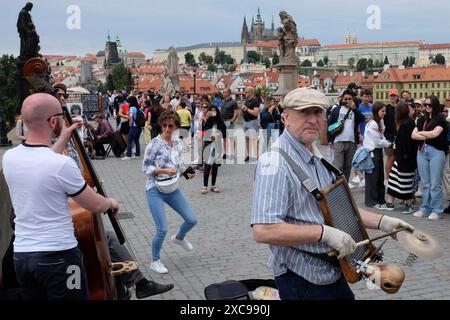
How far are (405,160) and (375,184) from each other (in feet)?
2.32

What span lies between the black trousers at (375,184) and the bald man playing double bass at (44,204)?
697cm

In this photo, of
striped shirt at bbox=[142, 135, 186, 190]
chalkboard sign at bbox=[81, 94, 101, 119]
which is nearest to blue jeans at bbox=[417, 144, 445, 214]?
striped shirt at bbox=[142, 135, 186, 190]

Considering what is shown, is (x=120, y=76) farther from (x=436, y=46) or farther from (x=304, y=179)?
(x=436, y=46)

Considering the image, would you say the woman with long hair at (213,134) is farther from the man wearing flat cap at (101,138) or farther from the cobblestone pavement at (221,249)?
the man wearing flat cap at (101,138)

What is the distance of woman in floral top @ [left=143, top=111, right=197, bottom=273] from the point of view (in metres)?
6.35

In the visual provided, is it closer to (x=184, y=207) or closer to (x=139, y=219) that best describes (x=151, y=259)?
(x=184, y=207)

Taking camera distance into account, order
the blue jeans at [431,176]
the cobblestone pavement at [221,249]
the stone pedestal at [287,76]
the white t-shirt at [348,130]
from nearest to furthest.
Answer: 1. the cobblestone pavement at [221,249]
2. the blue jeans at [431,176]
3. the white t-shirt at [348,130]
4. the stone pedestal at [287,76]

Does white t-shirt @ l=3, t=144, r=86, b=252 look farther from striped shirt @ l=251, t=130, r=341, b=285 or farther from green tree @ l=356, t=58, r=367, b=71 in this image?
green tree @ l=356, t=58, r=367, b=71

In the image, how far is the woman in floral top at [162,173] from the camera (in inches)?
250

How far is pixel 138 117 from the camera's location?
658 inches

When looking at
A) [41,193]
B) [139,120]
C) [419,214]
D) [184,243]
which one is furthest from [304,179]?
[139,120]

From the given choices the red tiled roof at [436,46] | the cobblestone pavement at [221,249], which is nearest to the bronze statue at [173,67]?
the cobblestone pavement at [221,249]

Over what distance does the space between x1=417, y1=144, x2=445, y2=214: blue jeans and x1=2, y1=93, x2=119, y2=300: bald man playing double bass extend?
660 centimetres
